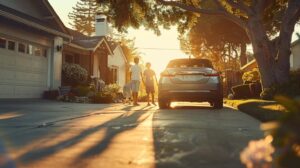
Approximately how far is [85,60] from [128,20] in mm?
8775

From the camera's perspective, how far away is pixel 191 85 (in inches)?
471

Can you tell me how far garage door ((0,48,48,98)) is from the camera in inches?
583

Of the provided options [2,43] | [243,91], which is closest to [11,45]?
[2,43]

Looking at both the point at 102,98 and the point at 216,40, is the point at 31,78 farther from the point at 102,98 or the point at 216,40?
the point at 216,40

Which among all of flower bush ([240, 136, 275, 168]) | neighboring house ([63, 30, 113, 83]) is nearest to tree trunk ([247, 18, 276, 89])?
neighboring house ([63, 30, 113, 83])

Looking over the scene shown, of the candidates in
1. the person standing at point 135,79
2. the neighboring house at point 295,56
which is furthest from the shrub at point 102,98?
the neighboring house at point 295,56

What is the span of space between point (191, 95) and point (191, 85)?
29 cm

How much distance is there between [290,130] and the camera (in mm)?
872

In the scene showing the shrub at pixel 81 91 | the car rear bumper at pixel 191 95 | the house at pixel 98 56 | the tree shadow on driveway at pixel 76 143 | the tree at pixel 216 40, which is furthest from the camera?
the tree at pixel 216 40

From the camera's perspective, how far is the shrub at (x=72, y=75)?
20.9 meters

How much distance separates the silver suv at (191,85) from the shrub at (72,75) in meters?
9.62

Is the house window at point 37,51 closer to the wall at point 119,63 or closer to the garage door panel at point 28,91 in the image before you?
the garage door panel at point 28,91

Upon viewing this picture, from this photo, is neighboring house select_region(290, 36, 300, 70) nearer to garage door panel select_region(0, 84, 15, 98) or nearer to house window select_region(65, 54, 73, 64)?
house window select_region(65, 54, 73, 64)

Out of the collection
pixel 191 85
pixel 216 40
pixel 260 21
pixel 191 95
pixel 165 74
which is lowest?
pixel 191 95
